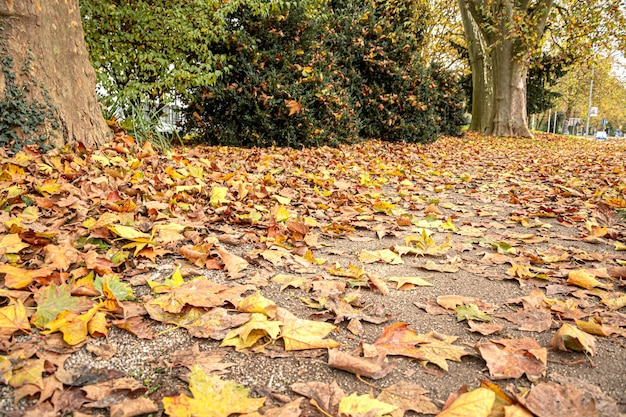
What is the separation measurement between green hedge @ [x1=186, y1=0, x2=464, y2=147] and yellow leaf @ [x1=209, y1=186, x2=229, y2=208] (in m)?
3.68

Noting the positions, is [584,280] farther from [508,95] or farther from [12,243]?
[508,95]

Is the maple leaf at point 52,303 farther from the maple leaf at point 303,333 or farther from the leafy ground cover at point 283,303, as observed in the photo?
the maple leaf at point 303,333

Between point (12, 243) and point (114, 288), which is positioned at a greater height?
point (12, 243)

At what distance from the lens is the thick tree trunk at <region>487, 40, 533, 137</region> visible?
48.5 ft

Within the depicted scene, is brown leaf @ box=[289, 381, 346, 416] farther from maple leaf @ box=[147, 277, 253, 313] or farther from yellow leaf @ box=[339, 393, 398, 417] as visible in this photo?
maple leaf @ box=[147, 277, 253, 313]

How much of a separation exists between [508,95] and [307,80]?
34.8ft

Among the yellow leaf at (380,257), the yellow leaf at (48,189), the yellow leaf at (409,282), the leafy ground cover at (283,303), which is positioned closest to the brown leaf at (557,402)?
the leafy ground cover at (283,303)

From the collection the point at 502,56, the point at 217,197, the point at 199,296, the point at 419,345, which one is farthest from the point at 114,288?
the point at 502,56

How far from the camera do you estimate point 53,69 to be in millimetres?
3883

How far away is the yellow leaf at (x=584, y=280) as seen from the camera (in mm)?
2082

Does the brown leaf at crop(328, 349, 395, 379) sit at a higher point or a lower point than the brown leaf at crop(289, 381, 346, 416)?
higher

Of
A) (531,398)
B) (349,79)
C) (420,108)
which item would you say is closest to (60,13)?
(531,398)

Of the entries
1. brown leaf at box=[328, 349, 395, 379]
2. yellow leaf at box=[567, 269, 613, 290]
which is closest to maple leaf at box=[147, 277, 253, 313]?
brown leaf at box=[328, 349, 395, 379]

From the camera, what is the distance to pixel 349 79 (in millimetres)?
8992
